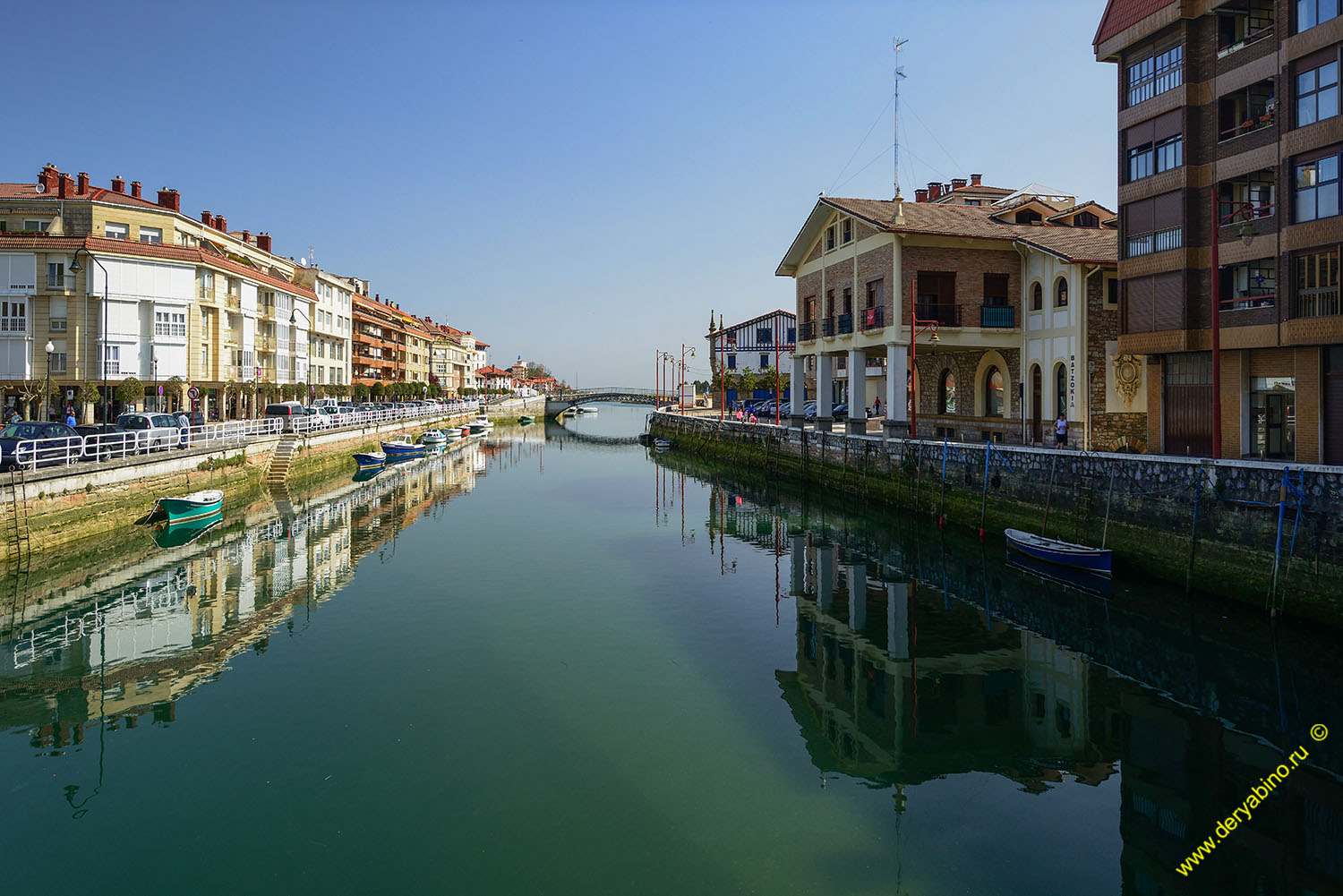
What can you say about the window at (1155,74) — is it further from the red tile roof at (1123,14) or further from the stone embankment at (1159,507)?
the stone embankment at (1159,507)

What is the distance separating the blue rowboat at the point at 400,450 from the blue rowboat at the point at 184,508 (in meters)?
27.5

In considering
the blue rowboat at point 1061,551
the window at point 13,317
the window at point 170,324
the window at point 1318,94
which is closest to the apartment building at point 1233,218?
the window at point 1318,94

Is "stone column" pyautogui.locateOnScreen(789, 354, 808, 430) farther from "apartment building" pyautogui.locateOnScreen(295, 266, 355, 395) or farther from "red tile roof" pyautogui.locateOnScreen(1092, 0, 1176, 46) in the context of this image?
"apartment building" pyautogui.locateOnScreen(295, 266, 355, 395)


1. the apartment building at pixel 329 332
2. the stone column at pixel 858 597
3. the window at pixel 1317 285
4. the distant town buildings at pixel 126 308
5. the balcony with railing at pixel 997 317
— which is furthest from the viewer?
the apartment building at pixel 329 332

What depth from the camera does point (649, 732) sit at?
12773 millimetres

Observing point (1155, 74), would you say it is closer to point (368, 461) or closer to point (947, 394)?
point (947, 394)

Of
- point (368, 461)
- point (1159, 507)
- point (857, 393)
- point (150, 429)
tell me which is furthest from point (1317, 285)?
point (368, 461)

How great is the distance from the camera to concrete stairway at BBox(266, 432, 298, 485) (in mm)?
42719

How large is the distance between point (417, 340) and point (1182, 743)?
12560cm

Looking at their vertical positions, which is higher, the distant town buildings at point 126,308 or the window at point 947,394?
the distant town buildings at point 126,308

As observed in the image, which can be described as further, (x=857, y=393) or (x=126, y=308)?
(x=126, y=308)

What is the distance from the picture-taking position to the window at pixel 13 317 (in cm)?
5034

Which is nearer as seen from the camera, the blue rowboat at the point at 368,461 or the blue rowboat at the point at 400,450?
the blue rowboat at the point at 368,461

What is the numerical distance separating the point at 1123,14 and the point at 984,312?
42.0 ft
